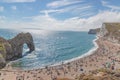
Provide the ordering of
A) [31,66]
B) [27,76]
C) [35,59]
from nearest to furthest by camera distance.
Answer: [27,76] → [31,66] → [35,59]

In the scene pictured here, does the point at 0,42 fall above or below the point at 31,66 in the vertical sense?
above

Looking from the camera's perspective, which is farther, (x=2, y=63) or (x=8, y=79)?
(x=2, y=63)

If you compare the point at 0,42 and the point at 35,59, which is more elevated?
the point at 0,42

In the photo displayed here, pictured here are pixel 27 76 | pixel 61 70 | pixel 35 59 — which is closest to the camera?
pixel 27 76

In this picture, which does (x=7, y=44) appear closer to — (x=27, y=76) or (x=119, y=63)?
(x=27, y=76)

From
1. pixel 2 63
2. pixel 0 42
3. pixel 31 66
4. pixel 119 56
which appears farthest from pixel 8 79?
pixel 119 56

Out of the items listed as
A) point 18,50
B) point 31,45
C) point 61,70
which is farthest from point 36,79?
point 31,45

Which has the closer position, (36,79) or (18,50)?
(36,79)

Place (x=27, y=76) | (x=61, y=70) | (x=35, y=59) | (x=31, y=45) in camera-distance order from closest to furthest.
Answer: (x=27, y=76), (x=61, y=70), (x=35, y=59), (x=31, y=45)

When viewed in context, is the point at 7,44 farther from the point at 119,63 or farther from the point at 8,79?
the point at 119,63
